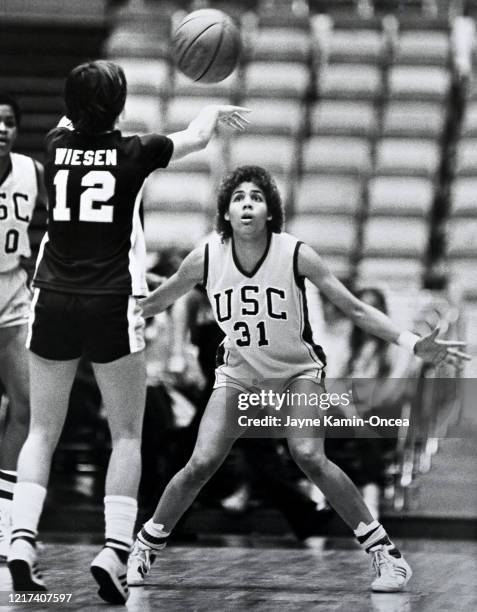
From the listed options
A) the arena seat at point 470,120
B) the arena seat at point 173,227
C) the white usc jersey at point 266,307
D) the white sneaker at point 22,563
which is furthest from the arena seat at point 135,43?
the white sneaker at point 22,563

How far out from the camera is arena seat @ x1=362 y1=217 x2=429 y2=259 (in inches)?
409

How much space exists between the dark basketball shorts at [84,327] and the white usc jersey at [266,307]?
0.58 m

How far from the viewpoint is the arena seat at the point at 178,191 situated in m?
10.8

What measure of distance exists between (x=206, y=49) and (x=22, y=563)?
2.19 m

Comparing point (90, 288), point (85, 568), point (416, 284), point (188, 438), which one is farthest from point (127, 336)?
point (416, 284)

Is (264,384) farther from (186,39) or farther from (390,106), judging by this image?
(390,106)

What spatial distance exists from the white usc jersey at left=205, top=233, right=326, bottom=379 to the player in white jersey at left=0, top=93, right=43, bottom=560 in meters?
0.88

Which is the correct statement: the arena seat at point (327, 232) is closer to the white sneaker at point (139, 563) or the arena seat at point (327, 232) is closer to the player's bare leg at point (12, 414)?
the player's bare leg at point (12, 414)

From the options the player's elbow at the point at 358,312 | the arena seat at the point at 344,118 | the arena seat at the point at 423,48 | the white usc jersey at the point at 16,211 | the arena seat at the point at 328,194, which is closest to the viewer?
the player's elbow at the point at 358,312

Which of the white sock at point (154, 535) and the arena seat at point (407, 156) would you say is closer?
the white sock at point (154, 535)

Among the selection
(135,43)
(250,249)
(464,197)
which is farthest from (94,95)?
(135,43)

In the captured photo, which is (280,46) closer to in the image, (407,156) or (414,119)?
(414,119)

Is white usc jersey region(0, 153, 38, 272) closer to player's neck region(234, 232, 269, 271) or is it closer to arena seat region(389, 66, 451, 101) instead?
player's neck region(234, 232, 269, 271)

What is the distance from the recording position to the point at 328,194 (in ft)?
36.0
